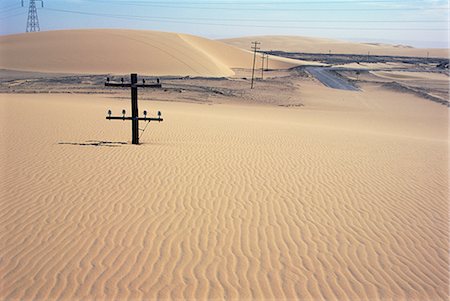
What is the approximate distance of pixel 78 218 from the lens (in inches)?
292

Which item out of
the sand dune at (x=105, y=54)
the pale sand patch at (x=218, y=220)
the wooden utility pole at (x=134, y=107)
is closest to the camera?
the pale sand patch at (x=218, y=220)

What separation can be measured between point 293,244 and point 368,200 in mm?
2959

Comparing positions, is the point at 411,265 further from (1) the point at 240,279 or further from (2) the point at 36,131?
(2) the point at 36,131

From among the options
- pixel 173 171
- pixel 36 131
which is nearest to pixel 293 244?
pixel 173 171

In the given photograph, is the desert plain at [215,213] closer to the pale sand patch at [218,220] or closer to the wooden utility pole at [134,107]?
the pale sand patch at [218,220]

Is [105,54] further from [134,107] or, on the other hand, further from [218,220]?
[218,220]

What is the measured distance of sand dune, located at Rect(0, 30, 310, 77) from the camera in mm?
58875

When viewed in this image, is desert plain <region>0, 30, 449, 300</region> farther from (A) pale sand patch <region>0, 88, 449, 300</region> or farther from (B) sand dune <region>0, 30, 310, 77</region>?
(B) sand dune <region>0, 30, 310, 77</region>

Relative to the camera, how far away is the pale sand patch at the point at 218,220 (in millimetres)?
5660

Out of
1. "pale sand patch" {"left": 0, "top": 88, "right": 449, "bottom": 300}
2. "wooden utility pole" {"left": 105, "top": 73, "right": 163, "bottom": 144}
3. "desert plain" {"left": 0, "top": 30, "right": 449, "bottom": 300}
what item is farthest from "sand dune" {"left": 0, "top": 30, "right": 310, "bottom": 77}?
"pale sand patch" {"left": 0, "top": 88, "right": 449, "bottom": 300}

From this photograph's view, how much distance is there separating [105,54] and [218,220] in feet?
196

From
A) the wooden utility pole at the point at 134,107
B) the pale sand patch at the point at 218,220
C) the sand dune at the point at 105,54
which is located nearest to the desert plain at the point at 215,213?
the pale sand patch at the point at 218,220

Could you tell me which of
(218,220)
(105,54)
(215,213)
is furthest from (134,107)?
(105,54)

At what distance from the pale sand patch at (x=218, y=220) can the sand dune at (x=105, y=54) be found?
1801 inches
